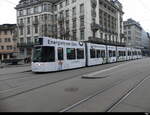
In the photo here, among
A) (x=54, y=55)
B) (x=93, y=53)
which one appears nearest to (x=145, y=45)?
(x=93, y=53)

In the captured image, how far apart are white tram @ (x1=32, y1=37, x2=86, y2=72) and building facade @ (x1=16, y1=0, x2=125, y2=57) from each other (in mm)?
27070

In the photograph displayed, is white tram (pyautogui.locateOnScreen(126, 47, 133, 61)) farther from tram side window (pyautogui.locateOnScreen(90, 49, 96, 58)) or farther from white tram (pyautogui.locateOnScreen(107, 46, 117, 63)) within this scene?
tram side window (pyautogui.locateOnScreen(90, 49, 96, 58))

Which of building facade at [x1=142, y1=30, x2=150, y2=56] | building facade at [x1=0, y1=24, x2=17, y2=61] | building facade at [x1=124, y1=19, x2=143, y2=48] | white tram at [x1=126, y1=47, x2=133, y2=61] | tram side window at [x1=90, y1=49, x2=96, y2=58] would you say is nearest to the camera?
tram side window at [x1=90, y1=49, x2=96, y2=58]

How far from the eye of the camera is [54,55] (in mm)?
15664

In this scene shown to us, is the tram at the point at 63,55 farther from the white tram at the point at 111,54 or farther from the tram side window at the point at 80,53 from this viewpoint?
the white tram at the point at 111,54

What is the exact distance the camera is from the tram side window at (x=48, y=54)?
48.7 ft

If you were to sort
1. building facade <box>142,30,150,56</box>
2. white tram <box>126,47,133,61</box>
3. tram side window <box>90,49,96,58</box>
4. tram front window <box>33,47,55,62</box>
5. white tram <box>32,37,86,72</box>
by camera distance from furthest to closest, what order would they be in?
building facade <box>142,30,150,56</box> < white tram <box>126,47,133,61</box> < tram side window <box>90,49,96,58</box> < white tram <box>32,37,86,72</box> < tram front window <box>33,47,55,62</box>

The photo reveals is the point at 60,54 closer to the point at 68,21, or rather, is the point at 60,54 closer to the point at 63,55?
the point at 63,55

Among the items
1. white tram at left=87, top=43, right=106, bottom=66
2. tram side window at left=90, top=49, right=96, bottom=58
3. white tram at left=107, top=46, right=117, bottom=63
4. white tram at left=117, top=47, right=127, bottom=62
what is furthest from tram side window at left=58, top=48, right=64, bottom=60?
white tram at left=117, top=47, right=127, bottom=62

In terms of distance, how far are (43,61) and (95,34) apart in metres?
35.2

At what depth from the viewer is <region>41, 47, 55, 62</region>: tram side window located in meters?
14.8

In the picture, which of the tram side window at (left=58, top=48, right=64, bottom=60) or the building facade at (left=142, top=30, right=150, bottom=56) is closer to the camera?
the tram side window at (left=58, top=48, right=64, bottom=60)

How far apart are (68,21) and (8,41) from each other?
2807 centimetres

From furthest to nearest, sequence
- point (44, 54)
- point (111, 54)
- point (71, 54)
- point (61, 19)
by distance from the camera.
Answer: point (61, 19), point (111, 54), point (71, 54), point (44, 54)
